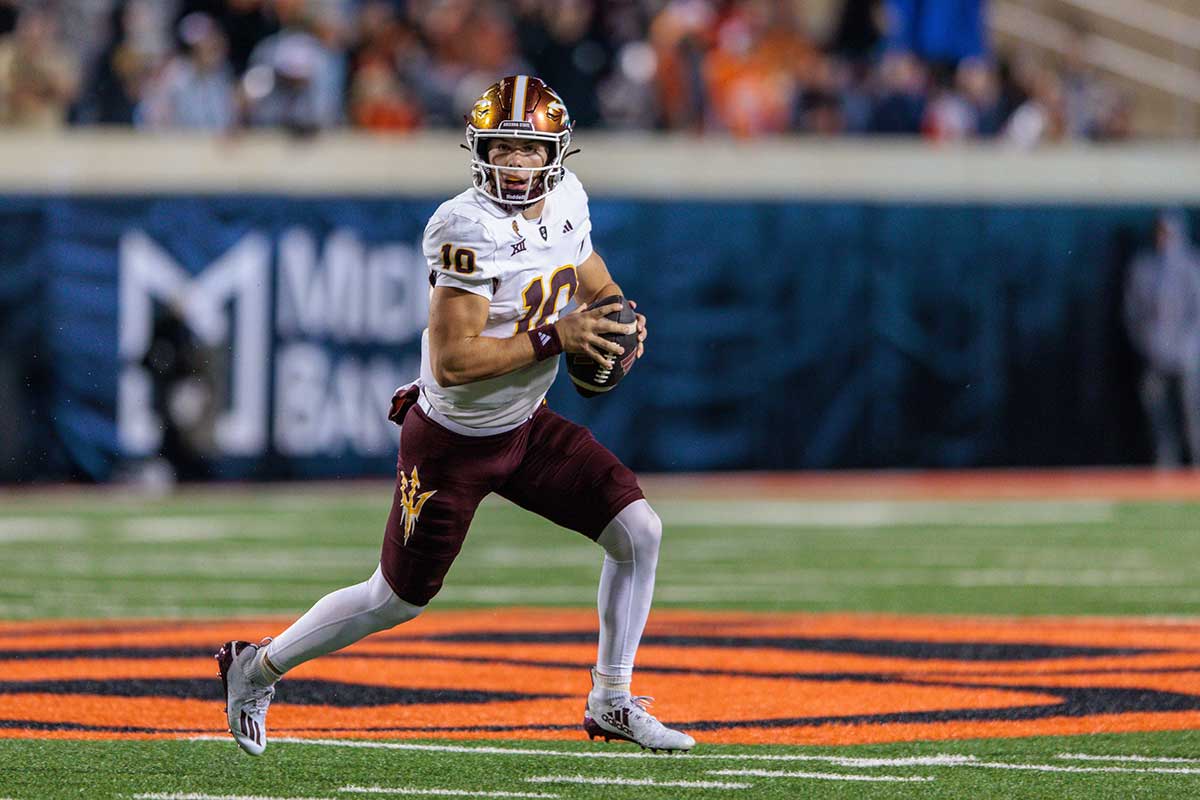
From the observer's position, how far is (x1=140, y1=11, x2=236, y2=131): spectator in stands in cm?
1611

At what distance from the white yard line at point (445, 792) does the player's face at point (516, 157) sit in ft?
5.20

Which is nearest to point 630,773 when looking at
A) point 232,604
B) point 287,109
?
point 232,604

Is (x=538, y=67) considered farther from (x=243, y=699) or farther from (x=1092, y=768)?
(x=1092, y=768)

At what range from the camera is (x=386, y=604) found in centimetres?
564

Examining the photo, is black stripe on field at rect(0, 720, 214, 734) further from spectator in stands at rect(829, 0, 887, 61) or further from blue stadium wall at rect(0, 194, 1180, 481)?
spectator in stands at rect(829, 0, 887, 61)

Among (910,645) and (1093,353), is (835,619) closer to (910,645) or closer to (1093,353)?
(910,645)

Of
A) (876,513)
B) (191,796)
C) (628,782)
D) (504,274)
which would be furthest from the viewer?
(876,513)

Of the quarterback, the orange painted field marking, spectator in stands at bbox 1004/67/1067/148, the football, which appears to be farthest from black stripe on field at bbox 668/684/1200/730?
spectator in stands at bbox 1004/67/1067/148

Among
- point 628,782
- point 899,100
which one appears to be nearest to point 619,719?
point 628,782

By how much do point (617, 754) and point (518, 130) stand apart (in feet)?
5.56

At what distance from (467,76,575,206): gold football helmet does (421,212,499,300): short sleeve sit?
0.18m

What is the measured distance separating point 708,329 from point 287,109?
3846 mm

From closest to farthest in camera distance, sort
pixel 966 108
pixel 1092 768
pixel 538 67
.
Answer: pixel 1092 768 < pixel 538 67 < pixel 966 108

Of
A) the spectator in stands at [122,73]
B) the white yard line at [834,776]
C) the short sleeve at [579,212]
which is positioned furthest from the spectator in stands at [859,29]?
the white yard line at [834,776]
